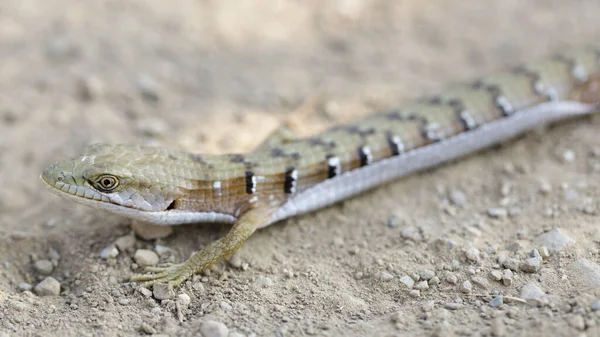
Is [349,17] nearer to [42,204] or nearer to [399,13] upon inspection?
[399,13]

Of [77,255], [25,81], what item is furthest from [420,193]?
[25,81]

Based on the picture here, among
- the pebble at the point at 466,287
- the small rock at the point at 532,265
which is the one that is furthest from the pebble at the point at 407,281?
the small rock at the point at 532,265

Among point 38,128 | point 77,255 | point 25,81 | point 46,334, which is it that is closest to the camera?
point 46,334

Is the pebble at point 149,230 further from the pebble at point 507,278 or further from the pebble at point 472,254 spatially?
the pebble at point 507,278

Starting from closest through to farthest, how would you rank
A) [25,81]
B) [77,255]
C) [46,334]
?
[46,334] → [77,255] → [25,81]

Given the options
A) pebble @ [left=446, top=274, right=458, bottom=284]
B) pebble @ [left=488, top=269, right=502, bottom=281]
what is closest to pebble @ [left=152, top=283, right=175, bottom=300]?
pebble @ [left=446, top=274, right=458, bottom=284]

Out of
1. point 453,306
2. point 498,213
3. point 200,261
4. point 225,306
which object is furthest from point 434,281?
point 200,261

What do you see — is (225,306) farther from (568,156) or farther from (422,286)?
(568,156)
